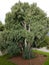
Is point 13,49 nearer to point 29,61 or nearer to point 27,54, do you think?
point 27,54

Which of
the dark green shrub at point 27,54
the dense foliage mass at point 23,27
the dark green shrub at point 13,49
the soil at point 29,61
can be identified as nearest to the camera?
the soil at point 29,61

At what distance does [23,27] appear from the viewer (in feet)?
57.0

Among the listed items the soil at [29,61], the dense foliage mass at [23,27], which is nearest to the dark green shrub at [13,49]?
the dense foliage mass at [23,27]

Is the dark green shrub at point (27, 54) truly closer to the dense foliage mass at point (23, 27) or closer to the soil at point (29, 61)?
the dense foliage mass at point (23, 27)

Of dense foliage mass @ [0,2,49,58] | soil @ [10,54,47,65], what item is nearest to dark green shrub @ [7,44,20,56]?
dense foliage mass @ [0,2,49,58]

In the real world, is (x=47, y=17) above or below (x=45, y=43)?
above

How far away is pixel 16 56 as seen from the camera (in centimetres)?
1762

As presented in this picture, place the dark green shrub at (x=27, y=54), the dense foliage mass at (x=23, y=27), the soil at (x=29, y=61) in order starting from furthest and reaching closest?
the dark green shrub at (x=27, y=54), the dense foliage mass at (x=23, y=27), the soil at (x=29, y=61)

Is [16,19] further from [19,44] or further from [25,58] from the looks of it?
[25,58]

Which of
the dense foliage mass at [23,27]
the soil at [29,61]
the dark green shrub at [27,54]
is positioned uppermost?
the dense foliage mass at [23,27]

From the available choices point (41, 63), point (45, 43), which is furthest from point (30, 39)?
point (45, 43)

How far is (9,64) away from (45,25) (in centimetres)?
589

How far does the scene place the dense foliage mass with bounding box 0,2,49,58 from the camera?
1608 centimetres

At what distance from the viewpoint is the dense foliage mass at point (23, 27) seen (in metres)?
16.1
